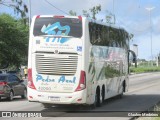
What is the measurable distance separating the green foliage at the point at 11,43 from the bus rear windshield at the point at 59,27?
4429cm

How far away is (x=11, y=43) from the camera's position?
65.4 m

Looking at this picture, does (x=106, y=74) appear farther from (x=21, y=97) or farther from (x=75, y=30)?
(x=21, y=97)

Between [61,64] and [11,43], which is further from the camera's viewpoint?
[11,43]

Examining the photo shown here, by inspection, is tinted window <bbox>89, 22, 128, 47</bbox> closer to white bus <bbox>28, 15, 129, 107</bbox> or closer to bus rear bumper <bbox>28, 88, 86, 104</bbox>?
white bus <bbox>28, 15, 129, 107</bbox>

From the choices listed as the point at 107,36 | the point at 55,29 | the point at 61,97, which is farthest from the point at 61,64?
the point at 107,36

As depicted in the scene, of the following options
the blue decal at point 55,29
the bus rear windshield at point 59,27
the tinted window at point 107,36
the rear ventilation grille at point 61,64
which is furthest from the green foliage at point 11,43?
the rear ventilation grille at point 61,64

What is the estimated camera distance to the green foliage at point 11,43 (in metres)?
64.4

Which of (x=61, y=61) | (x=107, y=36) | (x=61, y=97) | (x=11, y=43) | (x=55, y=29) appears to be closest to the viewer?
(x=61, y=97)

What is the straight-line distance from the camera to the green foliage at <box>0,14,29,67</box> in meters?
64.4

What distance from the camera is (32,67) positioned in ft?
62.4

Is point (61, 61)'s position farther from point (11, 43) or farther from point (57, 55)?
point (11, 43)

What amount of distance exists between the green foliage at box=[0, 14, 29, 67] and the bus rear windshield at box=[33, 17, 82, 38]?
44293mm

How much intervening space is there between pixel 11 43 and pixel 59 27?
4691 centimetres

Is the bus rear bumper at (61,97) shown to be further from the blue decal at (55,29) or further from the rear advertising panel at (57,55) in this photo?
the blue decal at (55,29)
